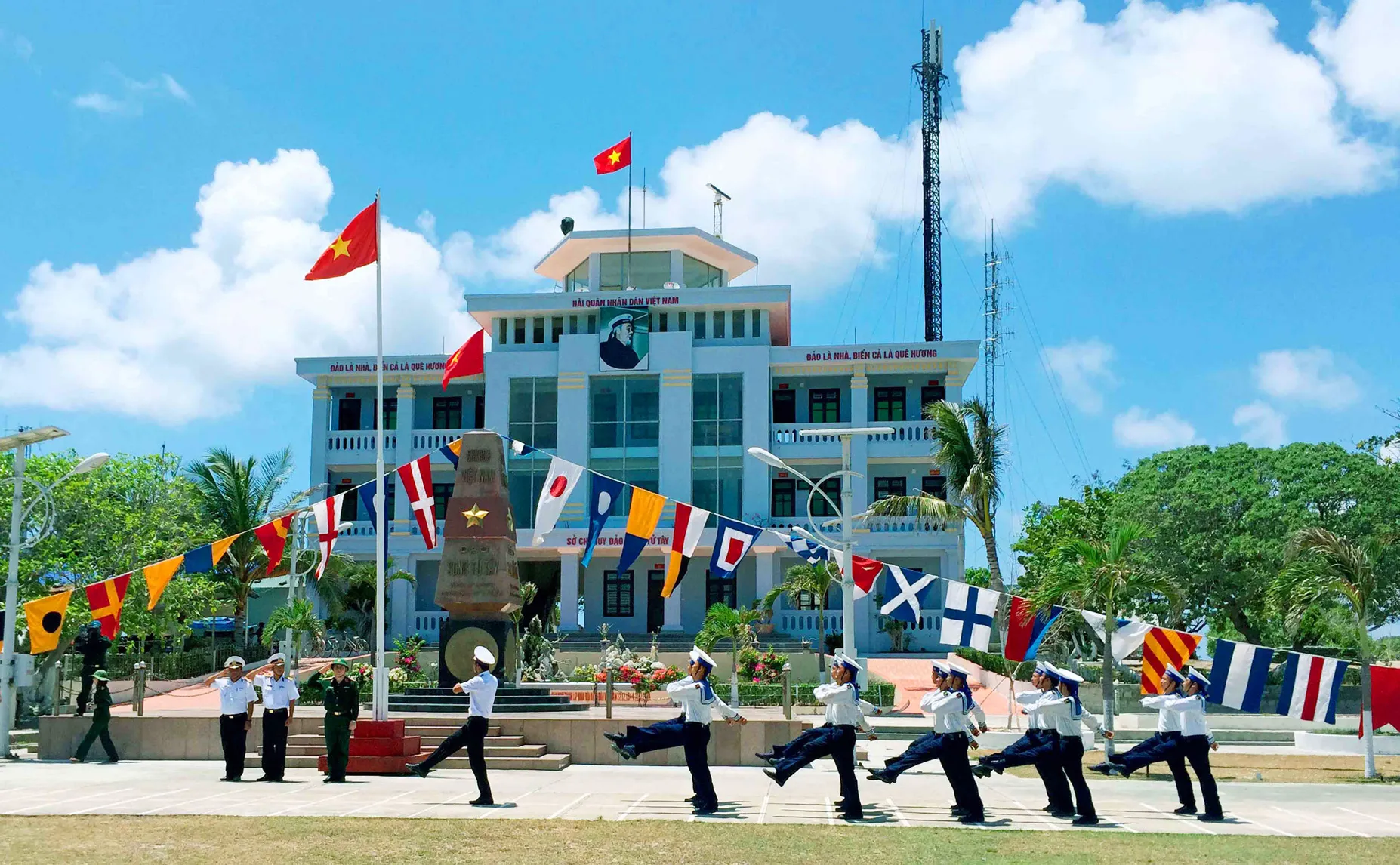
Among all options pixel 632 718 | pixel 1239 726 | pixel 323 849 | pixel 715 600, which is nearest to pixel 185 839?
pixel 323 849

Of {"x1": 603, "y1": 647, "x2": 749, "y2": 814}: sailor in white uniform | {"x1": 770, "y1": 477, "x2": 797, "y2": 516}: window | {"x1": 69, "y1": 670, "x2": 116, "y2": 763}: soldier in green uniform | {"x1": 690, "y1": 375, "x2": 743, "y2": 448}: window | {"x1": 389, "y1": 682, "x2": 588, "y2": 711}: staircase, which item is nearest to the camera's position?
{"x1": 603, "y1": 647, "x2": 749, "y2": 814}: sailor in white uniform

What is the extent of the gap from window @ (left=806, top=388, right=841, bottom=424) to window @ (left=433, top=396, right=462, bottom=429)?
1283 centimetres

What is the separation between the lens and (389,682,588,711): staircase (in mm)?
22188

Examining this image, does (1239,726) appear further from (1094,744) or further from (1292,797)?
(1292,797)

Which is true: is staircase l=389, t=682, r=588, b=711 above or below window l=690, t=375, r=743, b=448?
below

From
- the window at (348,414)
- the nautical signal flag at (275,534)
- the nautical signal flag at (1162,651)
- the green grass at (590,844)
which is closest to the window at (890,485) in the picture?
the window at (348,414)

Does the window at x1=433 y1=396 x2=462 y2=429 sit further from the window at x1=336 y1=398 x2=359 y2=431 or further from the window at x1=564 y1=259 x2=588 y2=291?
the window at x1=564 y1=259 x2=588 y2=291

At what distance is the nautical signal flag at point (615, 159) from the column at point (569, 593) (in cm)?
1285

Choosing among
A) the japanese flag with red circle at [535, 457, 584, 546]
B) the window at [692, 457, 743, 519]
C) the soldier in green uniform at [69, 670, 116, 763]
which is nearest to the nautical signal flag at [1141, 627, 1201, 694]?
the japanese flag with red circle at [535, 457, 584, 546]

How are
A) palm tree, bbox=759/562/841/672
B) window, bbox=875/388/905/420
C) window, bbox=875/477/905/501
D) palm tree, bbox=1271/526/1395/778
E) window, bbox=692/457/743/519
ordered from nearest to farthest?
1. palm tree, bbox=1271/526/1395/778
2. palm tree, bbox=759/562/841/672
3. window, bbox=692/457/743/519
4. window, bbox=875/477/905/501
5. window, bbox=875/388/905/420

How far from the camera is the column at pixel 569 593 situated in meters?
44.3

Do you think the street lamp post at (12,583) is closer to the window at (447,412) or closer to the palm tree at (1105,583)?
the palm tree at (1105,583)

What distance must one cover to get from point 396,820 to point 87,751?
967 centimetres

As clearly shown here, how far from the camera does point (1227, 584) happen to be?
3625 centimetres
